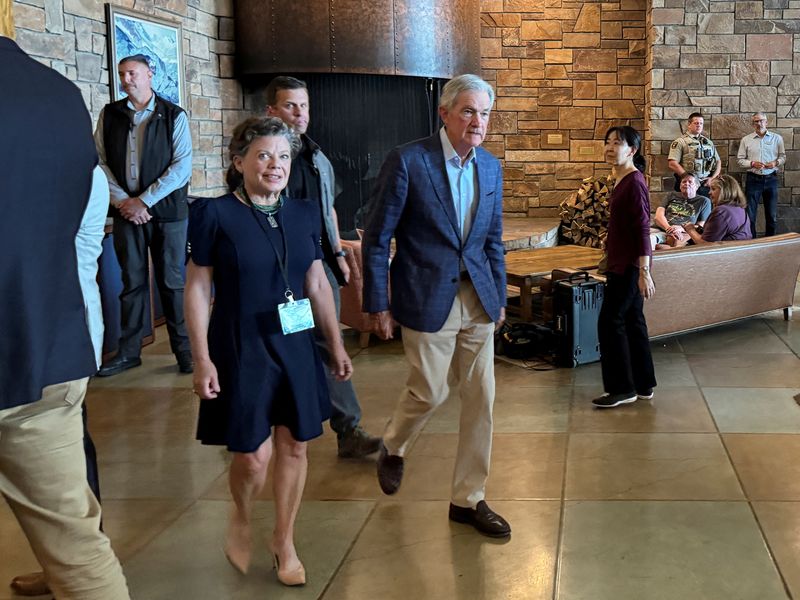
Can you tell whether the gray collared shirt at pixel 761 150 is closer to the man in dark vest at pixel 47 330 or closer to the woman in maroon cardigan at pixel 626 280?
the woman in maroon cardigan at pixel 626 280

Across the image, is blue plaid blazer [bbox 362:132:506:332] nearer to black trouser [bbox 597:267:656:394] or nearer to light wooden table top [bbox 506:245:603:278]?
black trouser [bbox 597:267:656:394]

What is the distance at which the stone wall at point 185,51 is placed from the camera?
565 centimetres

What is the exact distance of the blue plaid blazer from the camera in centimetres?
296

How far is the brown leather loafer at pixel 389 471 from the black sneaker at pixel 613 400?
1569 millimetres

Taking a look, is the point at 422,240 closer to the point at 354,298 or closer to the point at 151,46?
the point at 354,298

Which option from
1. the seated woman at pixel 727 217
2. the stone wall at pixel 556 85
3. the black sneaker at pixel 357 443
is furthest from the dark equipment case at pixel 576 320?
the stone wall at pixel 556 85

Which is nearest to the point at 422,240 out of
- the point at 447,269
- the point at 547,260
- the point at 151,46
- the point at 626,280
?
the point at 447,269

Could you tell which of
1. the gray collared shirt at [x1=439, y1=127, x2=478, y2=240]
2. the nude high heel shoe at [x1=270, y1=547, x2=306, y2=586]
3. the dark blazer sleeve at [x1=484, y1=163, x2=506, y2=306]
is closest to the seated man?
the dark blazer sleeve at [x1=484, y1=163, x2=506, y2=306]

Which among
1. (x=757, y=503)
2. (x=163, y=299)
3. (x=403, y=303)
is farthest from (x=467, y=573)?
(x=163, y=299)

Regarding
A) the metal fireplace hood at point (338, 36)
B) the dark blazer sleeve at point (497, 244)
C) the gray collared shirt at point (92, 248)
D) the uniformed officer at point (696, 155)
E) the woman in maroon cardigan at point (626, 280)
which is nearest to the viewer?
the gray collared shirt at point (92, 248)

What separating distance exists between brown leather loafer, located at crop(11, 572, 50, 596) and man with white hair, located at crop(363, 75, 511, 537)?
1.23 m

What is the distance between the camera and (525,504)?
11.0 ft

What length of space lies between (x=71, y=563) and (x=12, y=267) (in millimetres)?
608

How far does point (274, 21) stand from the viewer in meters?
7.98
